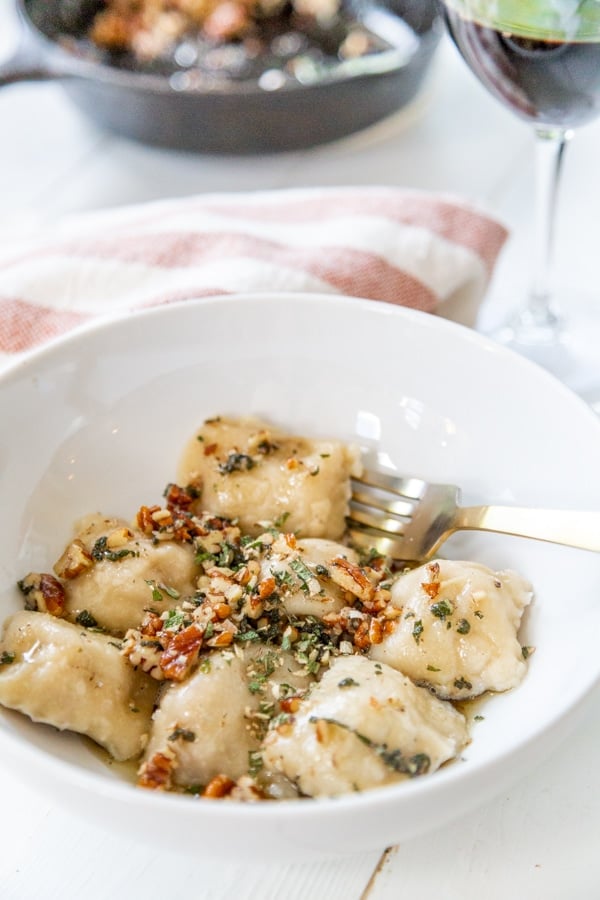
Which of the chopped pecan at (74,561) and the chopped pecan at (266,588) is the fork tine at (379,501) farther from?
the chopped pecan at (74,561)

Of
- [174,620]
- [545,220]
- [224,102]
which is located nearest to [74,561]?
[174,620]

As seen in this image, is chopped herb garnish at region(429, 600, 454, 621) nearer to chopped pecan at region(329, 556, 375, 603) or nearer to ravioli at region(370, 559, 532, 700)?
ravioli at region(370, 559, 532, 700)

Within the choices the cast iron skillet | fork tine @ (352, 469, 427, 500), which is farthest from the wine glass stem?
fork tine @ (352, 469, 427, 500)

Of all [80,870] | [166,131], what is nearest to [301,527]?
[80,870]

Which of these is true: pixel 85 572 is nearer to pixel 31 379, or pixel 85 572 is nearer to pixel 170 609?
pixel 170 609

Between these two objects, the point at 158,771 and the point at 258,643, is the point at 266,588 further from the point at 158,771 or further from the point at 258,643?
the point at 158,771

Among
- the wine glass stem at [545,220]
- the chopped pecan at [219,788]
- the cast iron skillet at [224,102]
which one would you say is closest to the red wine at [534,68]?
the wine glass stem at [545,220]
